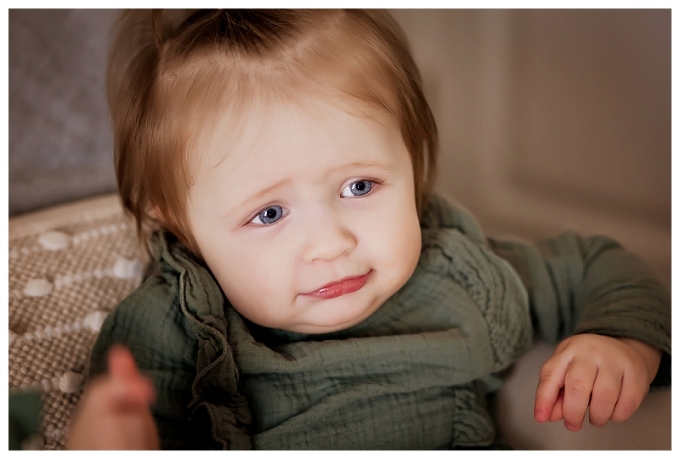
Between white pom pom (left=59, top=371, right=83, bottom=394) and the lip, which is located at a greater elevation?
the lip

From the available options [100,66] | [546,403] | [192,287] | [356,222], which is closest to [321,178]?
[356,222]

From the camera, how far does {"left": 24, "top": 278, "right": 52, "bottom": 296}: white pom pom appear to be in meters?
0.73

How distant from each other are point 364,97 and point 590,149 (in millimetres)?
484

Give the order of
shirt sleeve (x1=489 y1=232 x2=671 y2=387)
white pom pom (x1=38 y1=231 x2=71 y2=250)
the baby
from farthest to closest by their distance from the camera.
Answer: white pom pom (x1=38 y1=231 x2=71 y2=250), shirt sleeve (x1=489 y1=232 x2=671 y2=387), the baby

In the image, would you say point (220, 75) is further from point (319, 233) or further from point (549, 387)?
point (549, 387)

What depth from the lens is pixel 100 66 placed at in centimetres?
95

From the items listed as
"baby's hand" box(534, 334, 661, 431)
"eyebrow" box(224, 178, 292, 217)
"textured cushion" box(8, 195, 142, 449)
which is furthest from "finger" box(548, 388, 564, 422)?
"textured cushion" box(8, 195, 142, 449)

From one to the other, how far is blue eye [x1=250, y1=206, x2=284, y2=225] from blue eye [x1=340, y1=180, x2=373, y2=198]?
0.07 meters

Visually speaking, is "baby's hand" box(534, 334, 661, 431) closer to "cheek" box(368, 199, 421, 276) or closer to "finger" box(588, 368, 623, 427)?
"finger" box(588, 368, 623, 427)

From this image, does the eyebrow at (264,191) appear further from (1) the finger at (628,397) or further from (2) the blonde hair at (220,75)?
(1) the finger at (628,397)

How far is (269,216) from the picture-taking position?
2.07 ft

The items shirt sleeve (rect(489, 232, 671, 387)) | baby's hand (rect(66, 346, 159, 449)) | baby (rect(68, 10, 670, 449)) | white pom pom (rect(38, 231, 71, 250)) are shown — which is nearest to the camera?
baby's hand (rect(66, 346, 159, 449))

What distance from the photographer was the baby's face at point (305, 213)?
59cm

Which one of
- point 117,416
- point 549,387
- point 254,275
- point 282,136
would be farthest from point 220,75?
point 549,387
